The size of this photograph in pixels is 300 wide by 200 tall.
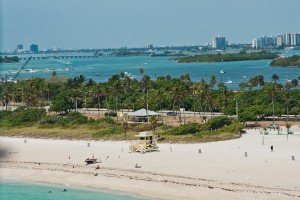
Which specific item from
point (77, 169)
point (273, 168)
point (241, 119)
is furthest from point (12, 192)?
point (241, 119)

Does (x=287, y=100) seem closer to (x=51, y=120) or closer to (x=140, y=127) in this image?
(x=140, y=127)

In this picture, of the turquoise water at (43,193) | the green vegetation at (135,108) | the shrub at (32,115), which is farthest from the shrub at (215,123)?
the shrub at (32,115)

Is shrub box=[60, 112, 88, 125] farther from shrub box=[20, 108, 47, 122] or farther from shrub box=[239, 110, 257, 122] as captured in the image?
shrub box=[239, 110, 257, 122]

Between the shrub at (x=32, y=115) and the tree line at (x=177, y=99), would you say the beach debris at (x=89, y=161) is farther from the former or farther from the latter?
the shrub at (x=32, y=115)

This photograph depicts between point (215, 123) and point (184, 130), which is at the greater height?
point (215, 123)

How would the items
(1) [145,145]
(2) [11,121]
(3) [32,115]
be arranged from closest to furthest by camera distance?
(1) [145,145] < (2) [11,121] < (3) [32,115]

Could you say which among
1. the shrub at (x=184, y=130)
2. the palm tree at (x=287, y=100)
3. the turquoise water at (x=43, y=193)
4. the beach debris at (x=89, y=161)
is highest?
the palm tree at (x=287, y=100)

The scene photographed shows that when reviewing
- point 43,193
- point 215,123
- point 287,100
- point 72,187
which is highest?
point 287,100

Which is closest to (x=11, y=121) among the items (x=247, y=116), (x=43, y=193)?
(x=247, y=116)

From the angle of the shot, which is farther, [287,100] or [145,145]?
[287,100]
